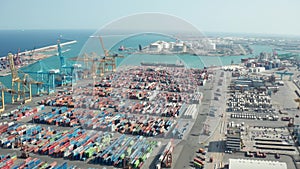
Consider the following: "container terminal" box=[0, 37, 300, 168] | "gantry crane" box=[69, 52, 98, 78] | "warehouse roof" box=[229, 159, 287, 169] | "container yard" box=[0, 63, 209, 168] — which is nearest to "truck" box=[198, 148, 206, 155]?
"container terminal" box=[0, 37, 300, 168]

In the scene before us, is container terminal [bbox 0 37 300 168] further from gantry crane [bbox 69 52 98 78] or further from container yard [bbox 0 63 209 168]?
gantry crane [bbox 69 52 98 78]

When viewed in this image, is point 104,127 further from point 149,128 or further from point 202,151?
point 202,151

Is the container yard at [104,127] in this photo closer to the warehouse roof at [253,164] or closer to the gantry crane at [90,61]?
the warehouse roof at [253,164]

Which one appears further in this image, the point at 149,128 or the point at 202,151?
the point at 149,128

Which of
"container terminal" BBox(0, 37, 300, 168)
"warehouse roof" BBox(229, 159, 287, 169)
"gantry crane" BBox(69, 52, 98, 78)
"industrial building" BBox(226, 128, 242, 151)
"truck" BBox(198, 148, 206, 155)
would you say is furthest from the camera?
"gantry crane" BBox(69, 52, 98, 78)

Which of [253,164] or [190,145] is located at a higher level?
[253,164]

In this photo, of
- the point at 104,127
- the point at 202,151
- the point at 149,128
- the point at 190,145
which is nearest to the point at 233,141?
the point at 202,151

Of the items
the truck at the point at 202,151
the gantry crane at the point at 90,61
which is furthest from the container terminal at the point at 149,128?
the gantry crane at the point at 90,61
